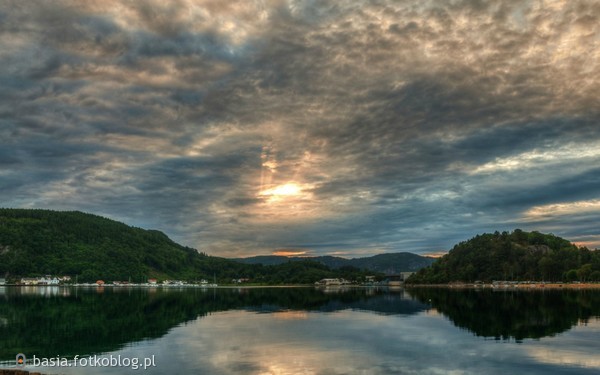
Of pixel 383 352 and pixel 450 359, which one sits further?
pixel 383 352

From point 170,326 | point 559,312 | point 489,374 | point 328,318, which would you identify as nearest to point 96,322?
point 170,326

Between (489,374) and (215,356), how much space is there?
26657 mm

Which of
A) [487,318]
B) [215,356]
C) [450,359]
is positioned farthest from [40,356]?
[487,318]

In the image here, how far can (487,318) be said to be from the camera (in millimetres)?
91875

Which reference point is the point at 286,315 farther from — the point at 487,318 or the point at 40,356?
the point at 40,356

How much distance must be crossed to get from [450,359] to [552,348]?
13.6 meters

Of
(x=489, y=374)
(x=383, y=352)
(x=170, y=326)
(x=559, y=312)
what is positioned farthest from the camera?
(x=559, y=312)

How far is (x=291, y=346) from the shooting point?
59.6 m

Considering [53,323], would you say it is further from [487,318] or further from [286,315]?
[487,318]

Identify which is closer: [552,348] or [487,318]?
[552,348]

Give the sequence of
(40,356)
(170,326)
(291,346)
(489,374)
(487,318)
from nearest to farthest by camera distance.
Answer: (489,374), (40,356), (291,346), (170,326), (487,318)

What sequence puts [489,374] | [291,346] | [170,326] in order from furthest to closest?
[170,326] → [291,346] → [489,374]

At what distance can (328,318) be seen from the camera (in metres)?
95.9

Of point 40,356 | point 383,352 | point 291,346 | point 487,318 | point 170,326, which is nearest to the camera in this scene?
point 40,356
